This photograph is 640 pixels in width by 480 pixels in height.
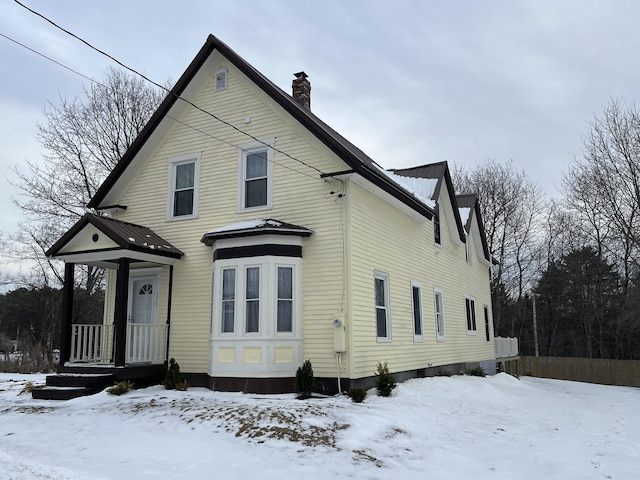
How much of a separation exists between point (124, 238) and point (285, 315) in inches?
163

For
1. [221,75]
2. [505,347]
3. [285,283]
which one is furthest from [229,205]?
[505,347]

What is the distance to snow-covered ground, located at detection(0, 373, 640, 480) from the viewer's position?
6305 mm

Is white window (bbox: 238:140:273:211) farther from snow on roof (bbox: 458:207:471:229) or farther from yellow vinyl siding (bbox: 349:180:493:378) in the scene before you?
snow on roof (bbox: 458:207:471:229)

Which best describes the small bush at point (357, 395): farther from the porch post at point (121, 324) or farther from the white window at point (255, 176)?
the porch post at point (121, 324)

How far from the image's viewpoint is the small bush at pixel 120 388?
36.3ft

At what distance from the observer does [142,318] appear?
1390cm

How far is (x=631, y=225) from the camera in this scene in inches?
1121

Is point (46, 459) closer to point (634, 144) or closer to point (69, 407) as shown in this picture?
point (69, 407)

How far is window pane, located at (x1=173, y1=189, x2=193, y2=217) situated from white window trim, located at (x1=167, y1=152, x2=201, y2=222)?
9cm

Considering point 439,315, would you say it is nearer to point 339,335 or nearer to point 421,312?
point 421,312

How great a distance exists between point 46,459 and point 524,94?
21.1 m

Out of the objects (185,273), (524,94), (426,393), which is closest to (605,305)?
(524,94)

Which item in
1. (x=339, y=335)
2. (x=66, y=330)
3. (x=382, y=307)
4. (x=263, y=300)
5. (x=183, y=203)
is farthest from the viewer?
(x=183, y=203)

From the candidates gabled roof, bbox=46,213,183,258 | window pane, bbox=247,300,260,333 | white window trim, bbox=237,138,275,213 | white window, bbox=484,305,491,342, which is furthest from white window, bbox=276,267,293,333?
white window, bbox=484,305,491,342
